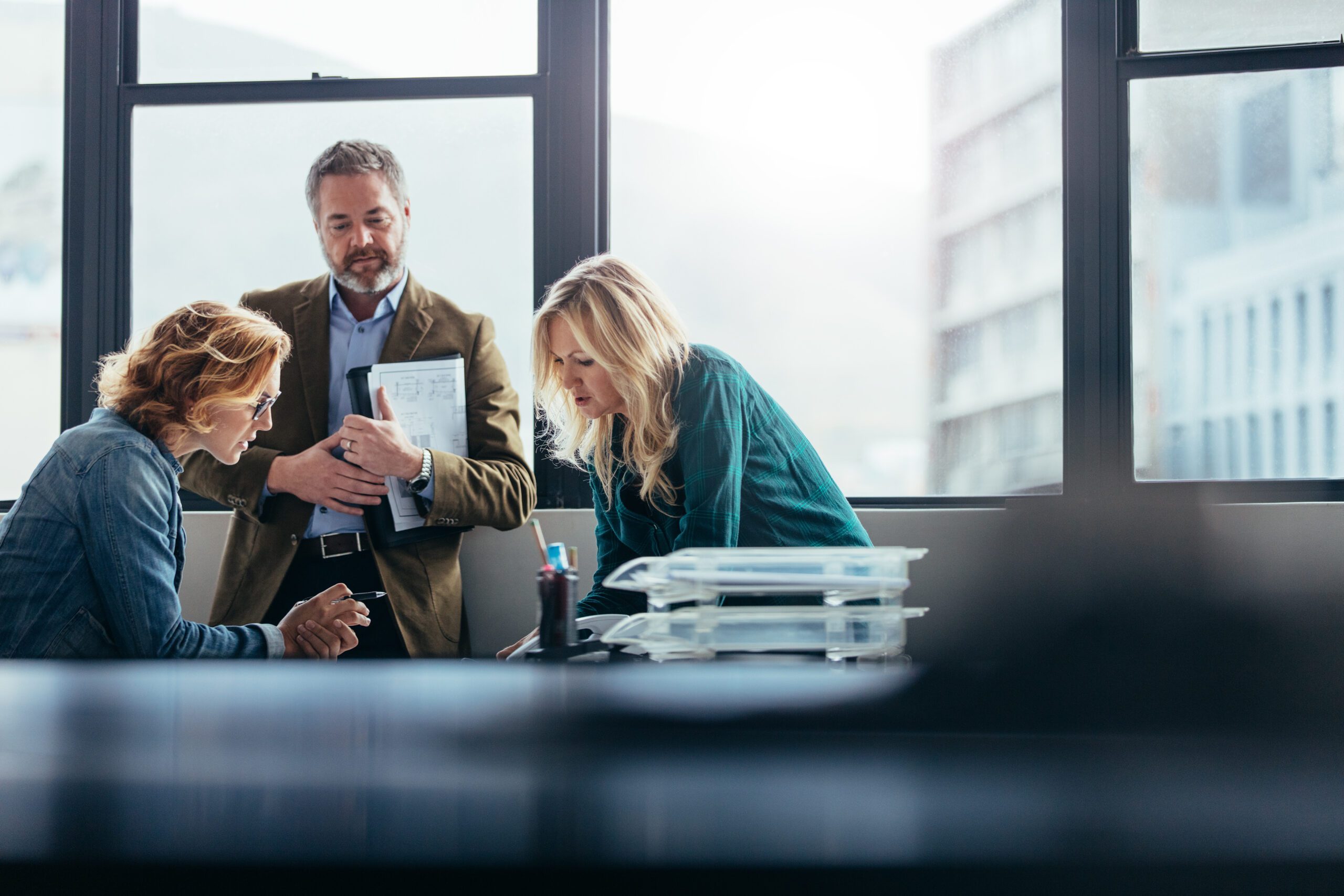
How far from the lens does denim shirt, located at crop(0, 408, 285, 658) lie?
145 cm

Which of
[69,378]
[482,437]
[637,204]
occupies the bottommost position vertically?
[482,437]

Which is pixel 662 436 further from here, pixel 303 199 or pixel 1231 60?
pixel 1231 60

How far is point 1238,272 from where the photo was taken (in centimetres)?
287

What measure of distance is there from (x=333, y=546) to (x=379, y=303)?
667mm

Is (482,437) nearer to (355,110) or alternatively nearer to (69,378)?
(355,110)

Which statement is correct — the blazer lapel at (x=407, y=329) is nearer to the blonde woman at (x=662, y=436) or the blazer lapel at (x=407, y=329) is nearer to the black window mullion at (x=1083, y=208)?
the blonde woman at (x=662, y=436)

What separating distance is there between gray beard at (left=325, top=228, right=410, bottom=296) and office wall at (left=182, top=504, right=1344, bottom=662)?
698 millimetres

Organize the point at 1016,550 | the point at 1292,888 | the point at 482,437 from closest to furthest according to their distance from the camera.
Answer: the point at 1292,888 → the point at 1016,550 → the point at 482,437

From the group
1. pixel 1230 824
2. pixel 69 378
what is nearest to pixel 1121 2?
pixel 1230 824

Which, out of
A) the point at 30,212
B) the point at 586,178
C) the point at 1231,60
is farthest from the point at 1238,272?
the point at 30,212

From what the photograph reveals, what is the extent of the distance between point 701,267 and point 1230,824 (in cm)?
261

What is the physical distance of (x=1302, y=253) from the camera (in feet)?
9.34

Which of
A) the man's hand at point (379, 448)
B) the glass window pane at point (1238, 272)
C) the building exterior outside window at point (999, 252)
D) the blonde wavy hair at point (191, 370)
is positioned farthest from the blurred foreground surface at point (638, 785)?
the glass window pane at point (1238, 272)

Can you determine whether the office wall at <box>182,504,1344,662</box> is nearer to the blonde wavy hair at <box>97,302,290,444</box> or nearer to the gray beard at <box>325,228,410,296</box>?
the gray beard at <box>325,228,410,296</box>
